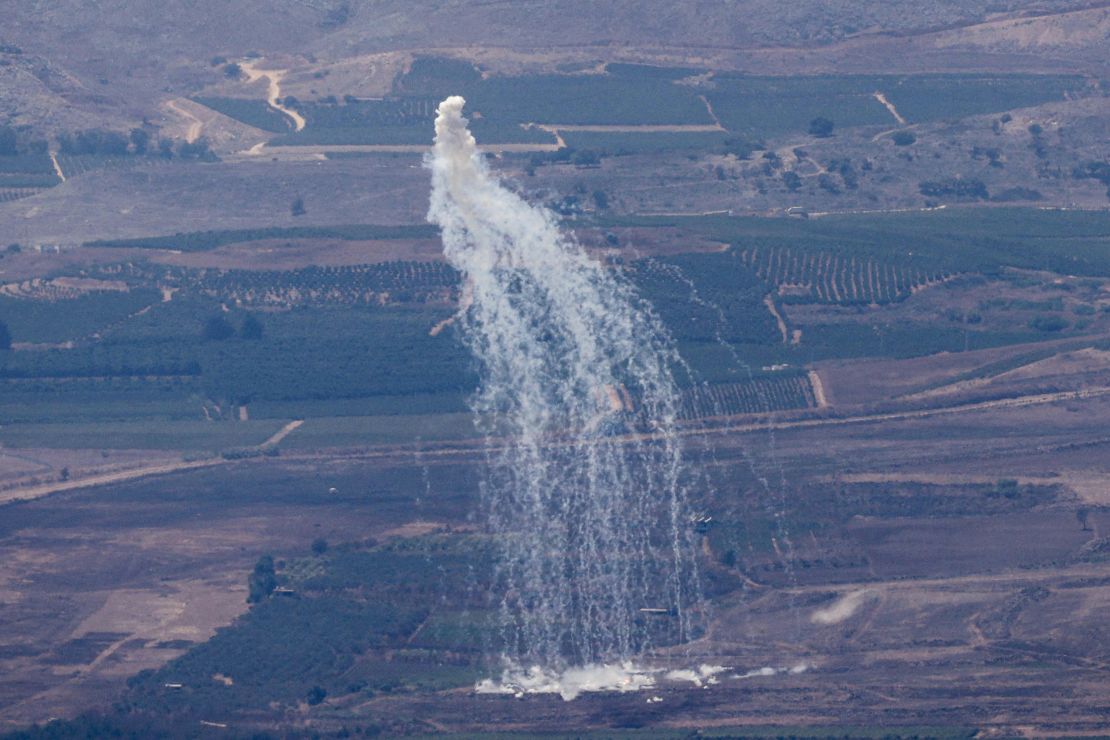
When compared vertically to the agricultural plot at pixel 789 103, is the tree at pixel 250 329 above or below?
below

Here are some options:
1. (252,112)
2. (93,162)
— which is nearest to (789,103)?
(252,112)

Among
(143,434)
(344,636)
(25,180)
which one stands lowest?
(344,636)

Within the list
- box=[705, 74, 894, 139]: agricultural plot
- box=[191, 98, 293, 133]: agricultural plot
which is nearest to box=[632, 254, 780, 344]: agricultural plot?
box=[705, 74, 894, 139]: agricultural plot

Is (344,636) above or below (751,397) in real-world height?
below

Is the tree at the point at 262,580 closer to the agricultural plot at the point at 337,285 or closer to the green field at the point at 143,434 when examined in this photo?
the green field at the point at 143,434

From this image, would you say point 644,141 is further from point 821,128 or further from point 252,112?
point 252,112

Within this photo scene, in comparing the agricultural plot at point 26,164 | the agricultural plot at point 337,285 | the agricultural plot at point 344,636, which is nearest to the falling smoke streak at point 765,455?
the agricultural plot at point 344,636
